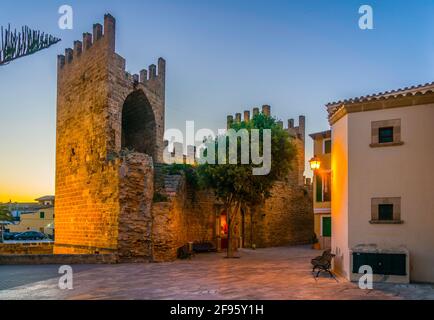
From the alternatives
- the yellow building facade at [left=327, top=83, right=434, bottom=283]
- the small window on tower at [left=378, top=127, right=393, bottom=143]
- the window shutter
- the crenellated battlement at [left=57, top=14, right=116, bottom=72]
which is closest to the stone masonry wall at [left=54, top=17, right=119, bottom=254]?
the crenellated battlement at [left=57, top=14, right=116, bottom=72]

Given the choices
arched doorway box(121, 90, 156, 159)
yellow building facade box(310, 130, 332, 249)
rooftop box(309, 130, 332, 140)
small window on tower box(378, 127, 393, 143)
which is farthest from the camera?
yellow building facade box(310, 130, 332, 249)

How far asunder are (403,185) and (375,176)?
0.81 metres

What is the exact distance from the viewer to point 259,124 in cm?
1938

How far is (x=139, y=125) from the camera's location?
25.6 m

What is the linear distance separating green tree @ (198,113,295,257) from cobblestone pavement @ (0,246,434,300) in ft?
14.6

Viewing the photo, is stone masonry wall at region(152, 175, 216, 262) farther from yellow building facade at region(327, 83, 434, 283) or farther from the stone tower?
yellow building facade at region(327, 83, 434, 283)

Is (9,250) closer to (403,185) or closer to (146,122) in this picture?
(146,122)

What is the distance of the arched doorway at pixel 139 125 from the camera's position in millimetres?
24578

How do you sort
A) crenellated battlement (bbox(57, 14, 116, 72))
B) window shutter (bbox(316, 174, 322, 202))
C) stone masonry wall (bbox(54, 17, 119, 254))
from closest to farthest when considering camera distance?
stone masonry wall (bbox(54, 17, 119, 254)) < crenellated battlement (bbox(57, 14, 116, 72)) < window shutter (bbox(316, 174, 322, 202))

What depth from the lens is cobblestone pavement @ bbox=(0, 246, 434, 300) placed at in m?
10.1

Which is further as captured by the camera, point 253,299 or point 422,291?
point 422,291

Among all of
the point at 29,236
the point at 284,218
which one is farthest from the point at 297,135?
the point at 29,236

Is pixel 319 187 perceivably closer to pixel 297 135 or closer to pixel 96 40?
pixel 297 135

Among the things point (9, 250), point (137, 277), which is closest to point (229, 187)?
point (137, 277)
